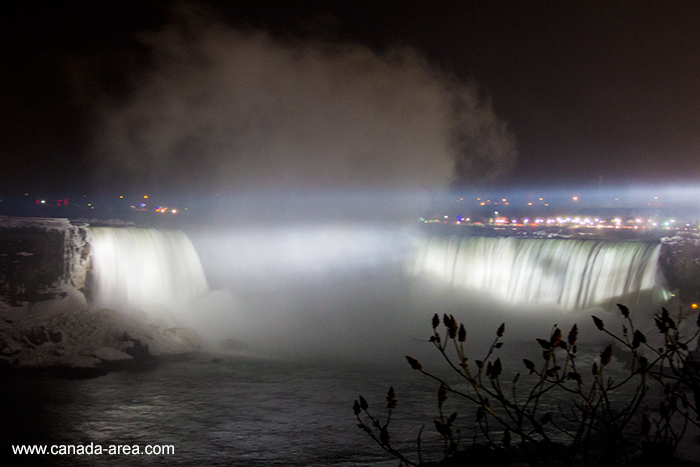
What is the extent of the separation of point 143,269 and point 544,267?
48.2 feet

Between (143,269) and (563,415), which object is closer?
(563,415)

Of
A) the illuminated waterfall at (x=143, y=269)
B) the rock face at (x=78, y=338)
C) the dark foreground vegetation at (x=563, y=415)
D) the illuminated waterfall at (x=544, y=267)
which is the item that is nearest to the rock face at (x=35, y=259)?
the rock face at (x=78, y=338)

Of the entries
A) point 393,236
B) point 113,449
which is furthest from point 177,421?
point 393,236

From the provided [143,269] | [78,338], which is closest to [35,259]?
[78,338]

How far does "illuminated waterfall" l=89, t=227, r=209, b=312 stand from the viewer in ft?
55.2

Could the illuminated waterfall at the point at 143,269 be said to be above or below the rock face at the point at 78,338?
above

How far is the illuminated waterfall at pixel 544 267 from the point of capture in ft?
56.9

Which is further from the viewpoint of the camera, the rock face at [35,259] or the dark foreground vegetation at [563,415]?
the rock face at [35,259]

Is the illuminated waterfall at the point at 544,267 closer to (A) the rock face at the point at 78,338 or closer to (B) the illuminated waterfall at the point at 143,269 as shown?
(B) the illuminated waterfall at the point at 143,269

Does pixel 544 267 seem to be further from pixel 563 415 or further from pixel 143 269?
pixel 563 415

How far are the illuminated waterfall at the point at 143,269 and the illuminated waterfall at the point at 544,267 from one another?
1112 centimetres

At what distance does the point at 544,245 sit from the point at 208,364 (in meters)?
13.9

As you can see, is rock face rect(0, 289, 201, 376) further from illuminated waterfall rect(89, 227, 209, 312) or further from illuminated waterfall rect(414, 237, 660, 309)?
illuminated waterfall rect(414, 237, 660, 309)

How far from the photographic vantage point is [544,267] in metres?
20.9
